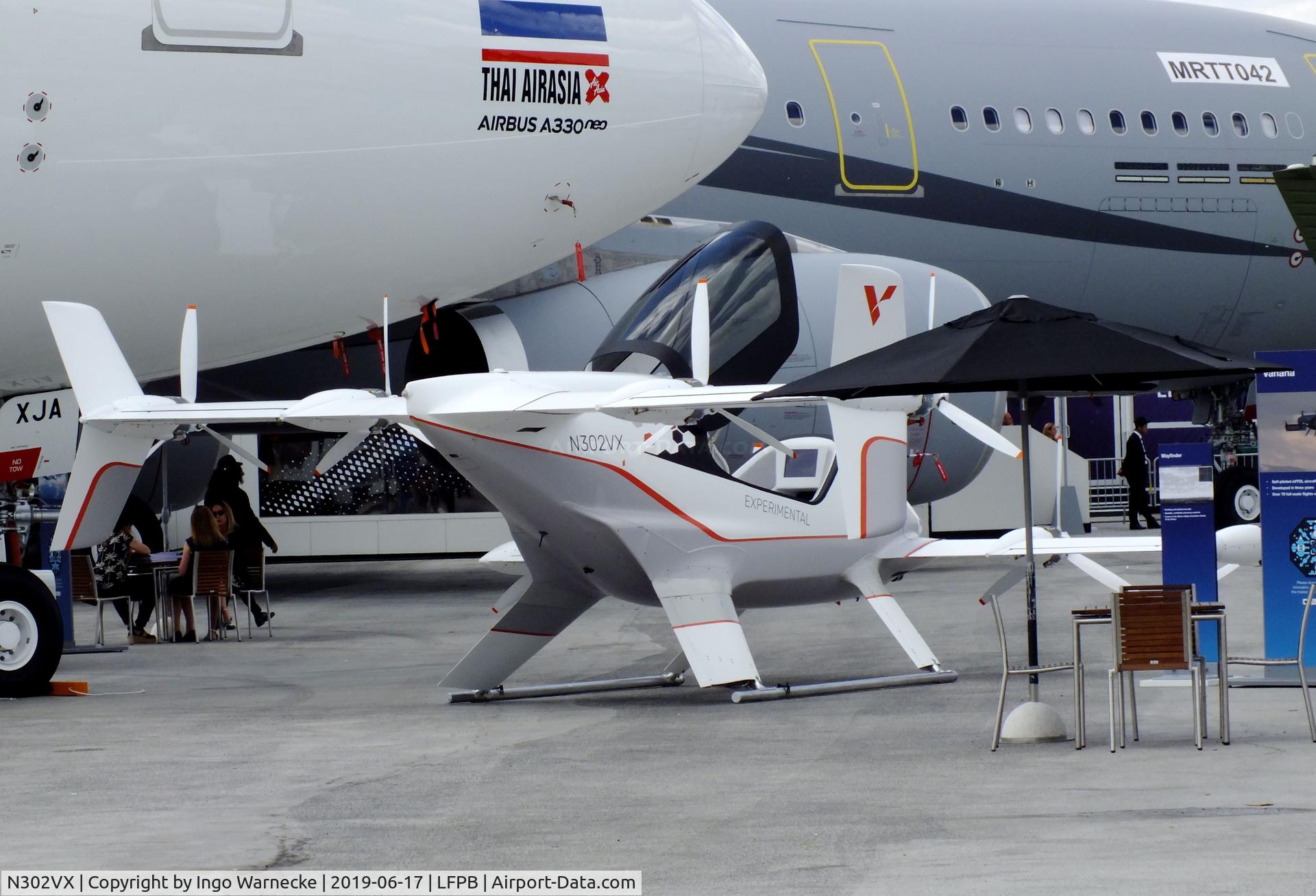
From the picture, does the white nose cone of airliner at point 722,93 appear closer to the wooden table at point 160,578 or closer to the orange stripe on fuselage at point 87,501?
the orange stripe on fuselage at point 87,501

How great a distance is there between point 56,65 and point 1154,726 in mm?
7241

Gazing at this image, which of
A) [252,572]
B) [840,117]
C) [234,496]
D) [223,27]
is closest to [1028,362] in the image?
[223,27]

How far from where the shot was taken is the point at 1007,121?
1891cm

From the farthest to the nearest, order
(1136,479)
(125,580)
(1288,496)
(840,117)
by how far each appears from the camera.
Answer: (1136,479) < (840,117) < (125,580) < (1288,496)

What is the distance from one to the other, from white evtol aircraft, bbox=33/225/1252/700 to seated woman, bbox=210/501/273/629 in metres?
5.56

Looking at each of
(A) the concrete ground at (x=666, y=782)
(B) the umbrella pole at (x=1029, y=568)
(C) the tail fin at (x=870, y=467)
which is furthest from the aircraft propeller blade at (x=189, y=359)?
(B) the umbrella pole at (x=1029, y=568)

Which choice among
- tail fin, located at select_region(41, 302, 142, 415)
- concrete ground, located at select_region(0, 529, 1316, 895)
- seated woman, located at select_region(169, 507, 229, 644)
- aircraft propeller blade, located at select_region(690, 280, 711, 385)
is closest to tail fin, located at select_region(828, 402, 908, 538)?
aircraft propeller blade, located at select_region(690, 280, 711, 385)

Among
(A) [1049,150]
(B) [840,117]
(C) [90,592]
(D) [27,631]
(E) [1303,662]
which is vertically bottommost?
(C) [90,592]

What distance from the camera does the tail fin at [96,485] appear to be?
1000cm

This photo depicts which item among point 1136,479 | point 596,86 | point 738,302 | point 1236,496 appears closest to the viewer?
point 596,86

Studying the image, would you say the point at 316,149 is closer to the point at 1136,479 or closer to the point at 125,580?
the point at 125,580

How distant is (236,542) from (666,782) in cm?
972

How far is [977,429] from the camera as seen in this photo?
10383mm

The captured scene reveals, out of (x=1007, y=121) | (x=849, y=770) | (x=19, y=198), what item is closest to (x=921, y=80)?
(x=1007, y=121)
